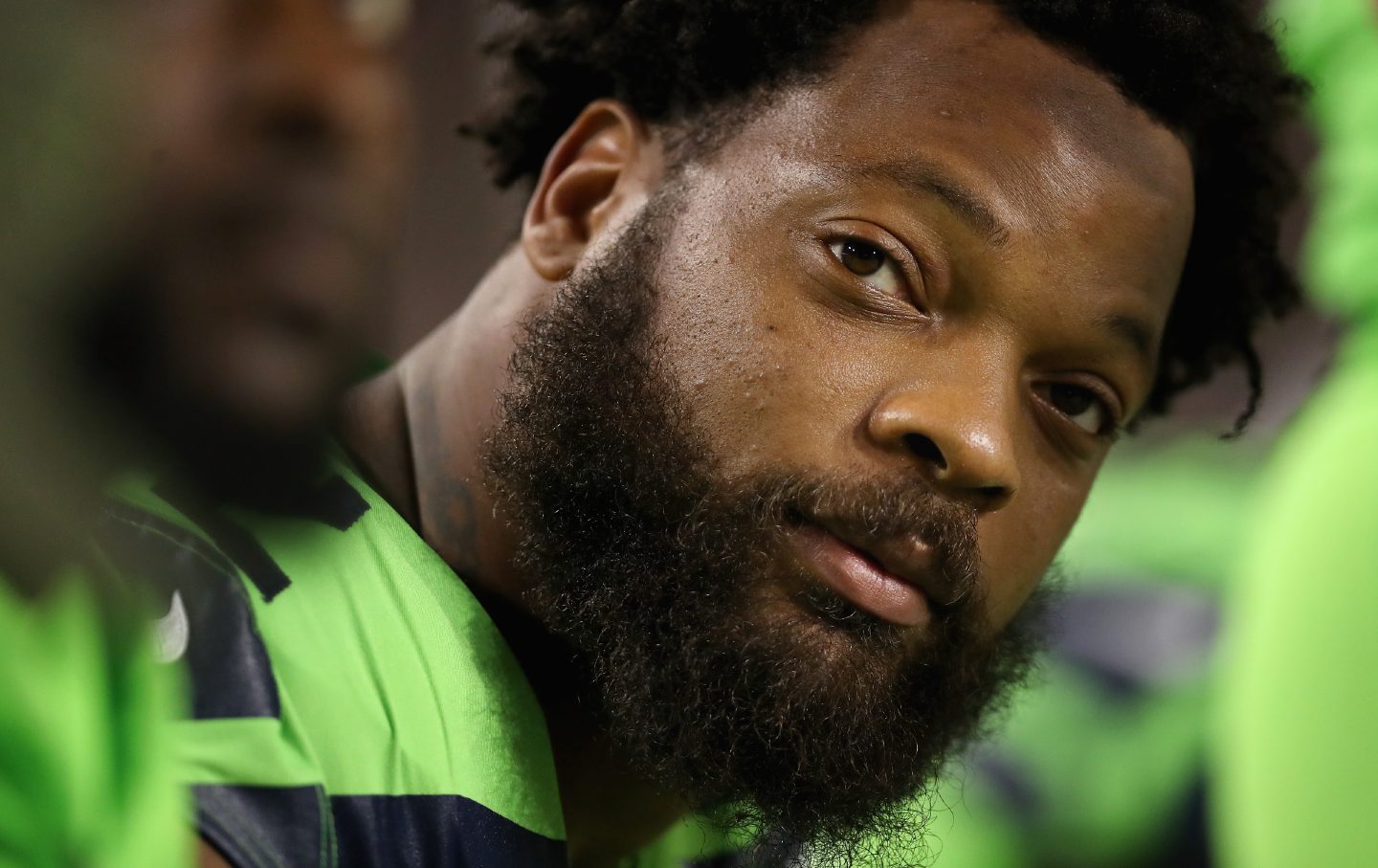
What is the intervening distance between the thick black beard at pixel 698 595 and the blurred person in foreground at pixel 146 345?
0.21m

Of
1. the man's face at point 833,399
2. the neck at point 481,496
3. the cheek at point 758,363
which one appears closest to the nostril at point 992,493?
the man's face at point 833,399

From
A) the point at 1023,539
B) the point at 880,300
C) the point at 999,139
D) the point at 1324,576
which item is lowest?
the point at 1324,576

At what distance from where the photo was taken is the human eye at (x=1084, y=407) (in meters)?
1.31

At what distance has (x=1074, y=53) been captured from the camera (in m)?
1.27

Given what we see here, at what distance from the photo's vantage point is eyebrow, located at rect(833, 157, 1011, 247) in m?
1.17

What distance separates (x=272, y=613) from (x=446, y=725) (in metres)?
0.16

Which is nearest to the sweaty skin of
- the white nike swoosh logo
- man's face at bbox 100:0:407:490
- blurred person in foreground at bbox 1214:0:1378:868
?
man's face at bbox 100:0:407:490

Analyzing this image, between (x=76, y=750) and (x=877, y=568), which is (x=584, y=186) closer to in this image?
(x=877, y=568)

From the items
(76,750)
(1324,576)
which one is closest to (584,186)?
(76,750)

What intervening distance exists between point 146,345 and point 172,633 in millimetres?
193

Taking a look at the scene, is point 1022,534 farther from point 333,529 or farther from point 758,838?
point 333,529

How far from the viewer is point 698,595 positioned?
3.69ft

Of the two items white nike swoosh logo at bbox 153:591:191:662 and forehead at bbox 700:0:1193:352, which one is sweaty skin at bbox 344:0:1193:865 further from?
white nike swoosh logo at bbox 153:591:191:662

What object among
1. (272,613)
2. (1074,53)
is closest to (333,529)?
(272,613)
